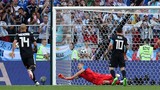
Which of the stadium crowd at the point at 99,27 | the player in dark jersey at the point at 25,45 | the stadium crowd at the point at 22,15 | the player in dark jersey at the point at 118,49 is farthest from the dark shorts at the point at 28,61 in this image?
the player in dark jersey at the point at 118,49

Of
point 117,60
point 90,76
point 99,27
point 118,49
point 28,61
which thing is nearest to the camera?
point 117,60

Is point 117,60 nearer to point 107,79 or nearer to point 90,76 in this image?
point 107,79

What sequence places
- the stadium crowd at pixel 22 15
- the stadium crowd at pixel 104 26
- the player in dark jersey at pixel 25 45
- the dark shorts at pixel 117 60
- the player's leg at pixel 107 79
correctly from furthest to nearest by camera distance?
the stadium crowd at pixel 22 15 → the player in dark jersey at pixel 25 45 → the stadium crowd at pixel 104 26 → the dark shorts at pixel 117 60 → the player's leg at pixel 107 79

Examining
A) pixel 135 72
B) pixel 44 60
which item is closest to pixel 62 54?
pixel 44 60

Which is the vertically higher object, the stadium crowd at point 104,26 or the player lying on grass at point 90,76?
the stadium crowd at point 104,26

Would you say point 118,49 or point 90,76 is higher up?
point 118,49

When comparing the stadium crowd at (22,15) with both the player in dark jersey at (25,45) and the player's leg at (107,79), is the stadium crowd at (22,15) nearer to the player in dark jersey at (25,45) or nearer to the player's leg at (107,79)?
the player in dark jersey at (25,45)

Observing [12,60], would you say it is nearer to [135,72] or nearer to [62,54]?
[62,54]

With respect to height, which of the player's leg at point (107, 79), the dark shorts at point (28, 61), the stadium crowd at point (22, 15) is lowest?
the player's leg at point (107, 79)

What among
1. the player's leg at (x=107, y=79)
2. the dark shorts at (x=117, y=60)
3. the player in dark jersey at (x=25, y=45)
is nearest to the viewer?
the player's leg at (x=107, y=79)

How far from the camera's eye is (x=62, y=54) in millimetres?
15977

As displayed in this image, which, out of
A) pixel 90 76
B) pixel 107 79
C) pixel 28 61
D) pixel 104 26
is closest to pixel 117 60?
pixel 107 79

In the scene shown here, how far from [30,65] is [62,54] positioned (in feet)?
3.17

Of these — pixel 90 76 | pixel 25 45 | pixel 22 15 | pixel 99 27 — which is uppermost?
pixel 99 27
